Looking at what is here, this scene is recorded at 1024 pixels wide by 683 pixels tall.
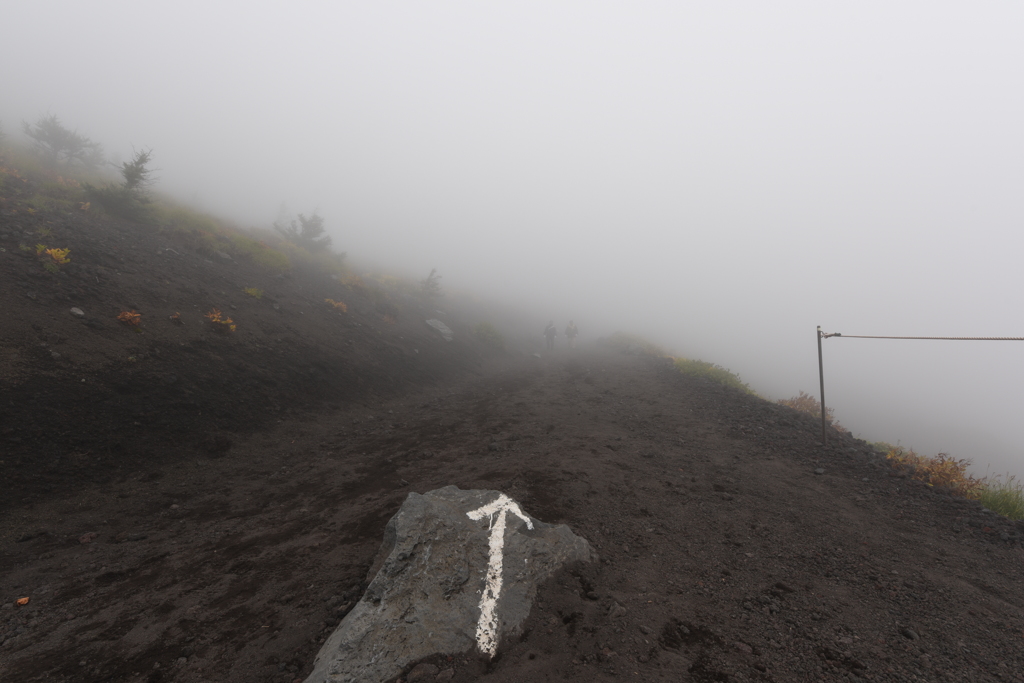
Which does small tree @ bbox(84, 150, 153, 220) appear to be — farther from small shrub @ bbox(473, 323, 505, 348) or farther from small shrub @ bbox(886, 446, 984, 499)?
small shrub @ bbox(886, 446, 984, 499)

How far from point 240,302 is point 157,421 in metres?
5.48

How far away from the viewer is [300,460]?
21.8 feet

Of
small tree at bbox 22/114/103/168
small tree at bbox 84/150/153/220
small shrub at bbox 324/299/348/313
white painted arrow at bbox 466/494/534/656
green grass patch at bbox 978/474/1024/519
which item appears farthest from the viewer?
small tree at bbox 22/114/103/168

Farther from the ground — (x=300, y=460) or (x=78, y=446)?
(x=78, y=446)

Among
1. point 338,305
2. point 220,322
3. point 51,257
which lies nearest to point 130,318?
point 220,322

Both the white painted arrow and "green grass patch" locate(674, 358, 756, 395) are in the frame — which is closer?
the white painted arrow

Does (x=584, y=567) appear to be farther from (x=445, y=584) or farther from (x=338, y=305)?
(x=338, y=305)

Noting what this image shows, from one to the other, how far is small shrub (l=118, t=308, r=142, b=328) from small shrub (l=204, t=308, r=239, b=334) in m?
1.41

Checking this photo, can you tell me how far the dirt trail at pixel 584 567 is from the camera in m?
2.75

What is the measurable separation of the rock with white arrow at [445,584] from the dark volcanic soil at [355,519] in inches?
7.9

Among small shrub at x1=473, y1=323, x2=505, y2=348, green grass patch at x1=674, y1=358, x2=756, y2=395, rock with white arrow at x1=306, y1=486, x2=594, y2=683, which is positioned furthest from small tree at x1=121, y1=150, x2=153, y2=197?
green grass patch at x1=674, y1=358, x2=756, y2=395

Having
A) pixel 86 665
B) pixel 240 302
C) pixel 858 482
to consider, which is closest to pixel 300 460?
pixel 86 665

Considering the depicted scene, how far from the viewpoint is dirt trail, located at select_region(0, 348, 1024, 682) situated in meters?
2.75

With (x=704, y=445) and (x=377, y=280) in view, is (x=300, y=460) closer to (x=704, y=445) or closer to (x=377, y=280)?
(x=704, y=445)
